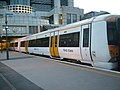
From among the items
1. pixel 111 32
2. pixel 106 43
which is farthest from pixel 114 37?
pixel 106 43

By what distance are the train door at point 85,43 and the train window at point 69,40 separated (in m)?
1.05

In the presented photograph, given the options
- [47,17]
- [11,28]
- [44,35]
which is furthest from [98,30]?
[47,17]

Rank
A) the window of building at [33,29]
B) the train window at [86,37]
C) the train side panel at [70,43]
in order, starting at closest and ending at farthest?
the train window at [86,37] → the train side panel at [70,43] → the window of building at [33,29]

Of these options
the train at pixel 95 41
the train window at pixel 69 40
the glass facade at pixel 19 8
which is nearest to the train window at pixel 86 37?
the train at pixel 95 41

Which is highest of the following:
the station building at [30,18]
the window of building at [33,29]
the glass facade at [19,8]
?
the glass facade at [19,8]

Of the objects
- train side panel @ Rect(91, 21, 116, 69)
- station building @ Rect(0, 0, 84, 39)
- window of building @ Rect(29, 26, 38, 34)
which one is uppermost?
station building @ Rect(0, 0, 84, 39)

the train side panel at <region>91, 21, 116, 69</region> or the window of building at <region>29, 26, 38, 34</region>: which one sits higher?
the window of building at <region>29, 26, 38, 34</region>

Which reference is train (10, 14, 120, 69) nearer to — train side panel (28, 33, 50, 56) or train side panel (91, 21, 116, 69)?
train side panel (91, 21, 116, 69)

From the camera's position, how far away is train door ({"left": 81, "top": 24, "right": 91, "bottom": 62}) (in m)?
13.8

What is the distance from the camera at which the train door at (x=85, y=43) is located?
1384cm

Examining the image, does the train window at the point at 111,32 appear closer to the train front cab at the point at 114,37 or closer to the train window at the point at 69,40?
the train front cab at the point at 114,37

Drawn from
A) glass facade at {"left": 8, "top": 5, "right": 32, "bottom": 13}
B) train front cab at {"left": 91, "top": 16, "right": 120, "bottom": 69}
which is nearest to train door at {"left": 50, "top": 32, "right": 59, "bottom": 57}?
train front cab at {"left": 91, "top": 16, "right": 120, "bottom": 69}

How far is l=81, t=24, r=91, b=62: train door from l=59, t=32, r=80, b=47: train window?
1.05 m

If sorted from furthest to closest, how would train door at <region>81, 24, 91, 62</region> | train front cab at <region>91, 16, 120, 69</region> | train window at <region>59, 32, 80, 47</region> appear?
train window at <region>59, 32, 80, 47</region> → train door at <region>81, 24, 91, 62</region> → train front cab at <region>91, 16, 120, 69</region>
